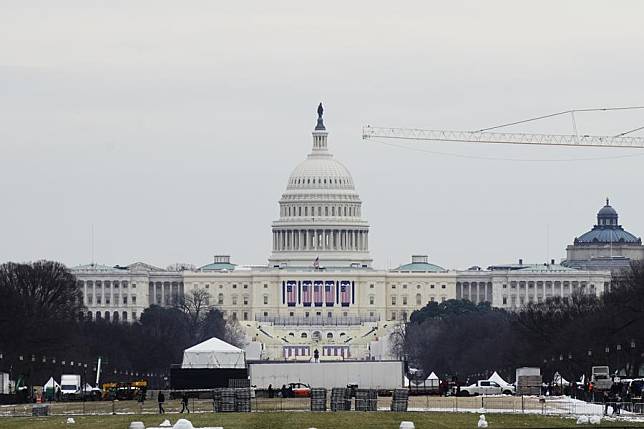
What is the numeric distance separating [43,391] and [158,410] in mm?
36896

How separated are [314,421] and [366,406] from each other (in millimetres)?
13390

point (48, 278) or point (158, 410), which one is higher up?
point (48, 278)

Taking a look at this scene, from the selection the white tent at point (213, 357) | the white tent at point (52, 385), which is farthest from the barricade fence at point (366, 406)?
the white tent at point (213, 357)

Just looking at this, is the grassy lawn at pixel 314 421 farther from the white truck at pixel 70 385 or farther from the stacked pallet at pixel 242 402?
the white truck at pixel 70 385

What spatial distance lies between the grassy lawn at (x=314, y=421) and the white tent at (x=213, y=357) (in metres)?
53.6

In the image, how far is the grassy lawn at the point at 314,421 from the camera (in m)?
88.2

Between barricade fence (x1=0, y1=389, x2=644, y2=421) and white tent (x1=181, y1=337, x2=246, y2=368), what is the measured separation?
28706mm

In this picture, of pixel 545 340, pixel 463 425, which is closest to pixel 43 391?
pixel 545 340

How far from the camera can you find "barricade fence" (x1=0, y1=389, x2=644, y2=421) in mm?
105125

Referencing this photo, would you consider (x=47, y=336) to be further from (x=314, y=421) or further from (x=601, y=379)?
(x=314, y=421)

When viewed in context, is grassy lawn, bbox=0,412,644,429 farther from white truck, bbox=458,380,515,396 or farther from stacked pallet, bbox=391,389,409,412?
white truck, bbox=458,380,515,396

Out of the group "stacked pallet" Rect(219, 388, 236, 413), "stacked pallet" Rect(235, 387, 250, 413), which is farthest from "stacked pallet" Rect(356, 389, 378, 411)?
"stacked pallet" Rect(219, 388, 236, 413)

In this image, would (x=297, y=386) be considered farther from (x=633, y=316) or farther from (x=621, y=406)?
(x=621, y=406)

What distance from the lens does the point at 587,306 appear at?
656 ft
